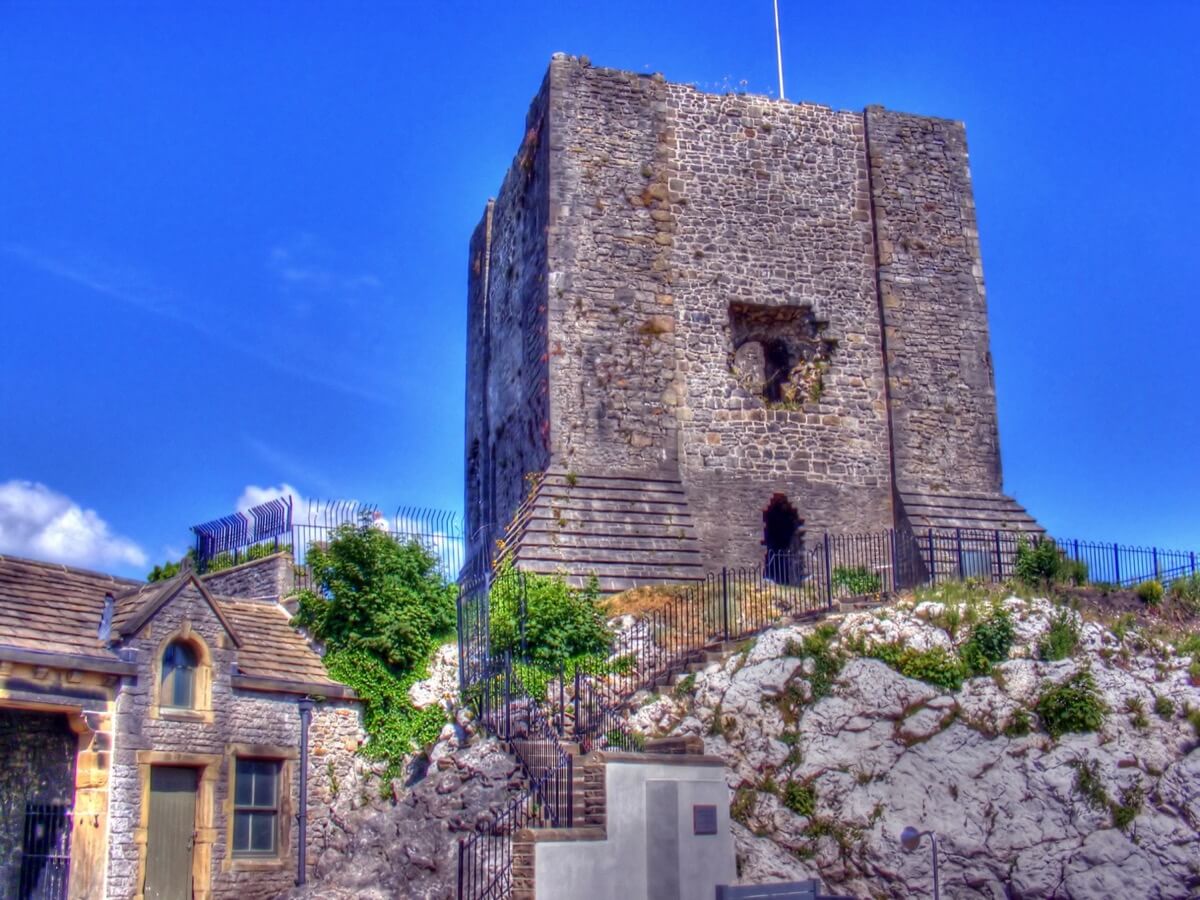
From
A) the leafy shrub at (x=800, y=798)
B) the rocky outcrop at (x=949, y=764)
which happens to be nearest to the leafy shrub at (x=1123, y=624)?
the rocky outcrop at (x=949, y=764)

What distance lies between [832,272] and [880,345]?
1598 millimetres

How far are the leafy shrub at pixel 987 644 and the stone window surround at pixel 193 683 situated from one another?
933 centimetres

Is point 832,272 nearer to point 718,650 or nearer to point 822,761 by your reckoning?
point 718,650

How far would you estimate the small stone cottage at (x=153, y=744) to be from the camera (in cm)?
1709

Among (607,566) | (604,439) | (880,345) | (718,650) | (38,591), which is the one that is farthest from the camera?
(880,345)

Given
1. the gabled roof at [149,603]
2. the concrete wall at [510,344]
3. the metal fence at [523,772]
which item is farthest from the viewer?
the concrete wall at [510,344]

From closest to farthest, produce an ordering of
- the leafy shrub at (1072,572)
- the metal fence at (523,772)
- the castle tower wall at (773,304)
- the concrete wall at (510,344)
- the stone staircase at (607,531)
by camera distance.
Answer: the metal fence at (523,772)
the leafy shrub at (1072,572)
the stone staircase at (607,531)
the castle tower wall at (773,304)
the concrete wall at (510,344)

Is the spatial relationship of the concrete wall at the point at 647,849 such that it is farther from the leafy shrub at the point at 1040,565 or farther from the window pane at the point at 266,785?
the leafy shrub at the point at 1040,565

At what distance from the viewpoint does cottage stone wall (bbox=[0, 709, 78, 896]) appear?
17031mm

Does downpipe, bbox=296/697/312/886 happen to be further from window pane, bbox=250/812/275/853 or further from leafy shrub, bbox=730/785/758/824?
leafy shrub, bbox=730/785/758/824

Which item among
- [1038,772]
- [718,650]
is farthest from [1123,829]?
[718,650]

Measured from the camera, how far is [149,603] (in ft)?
60.0

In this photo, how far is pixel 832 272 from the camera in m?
27.4

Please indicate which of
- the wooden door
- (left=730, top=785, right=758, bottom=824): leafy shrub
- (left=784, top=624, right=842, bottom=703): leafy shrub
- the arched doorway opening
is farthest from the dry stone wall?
the wooden door
